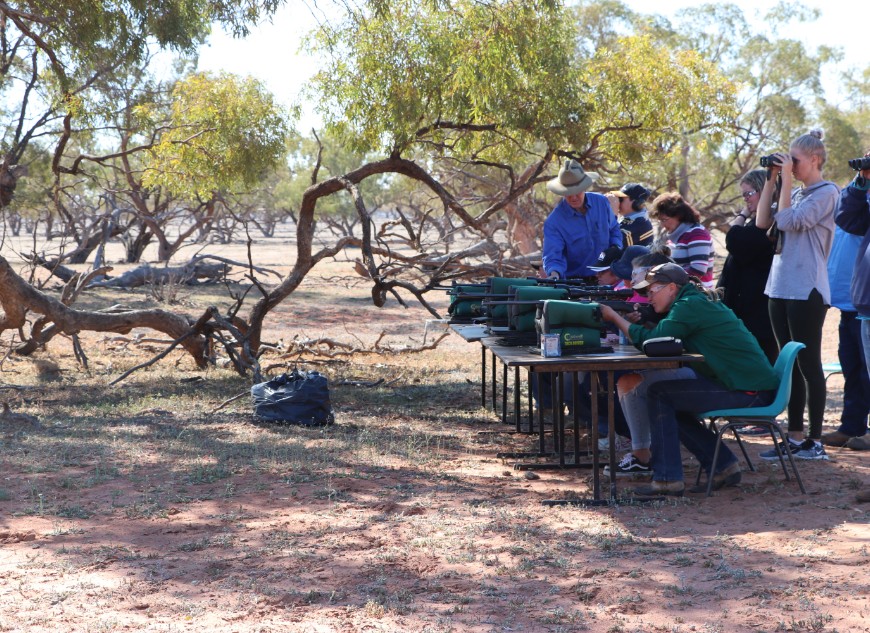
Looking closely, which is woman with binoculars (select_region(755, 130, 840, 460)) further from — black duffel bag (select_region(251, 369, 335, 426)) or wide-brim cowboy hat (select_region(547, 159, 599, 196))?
black duffel bag (select_region(251, 369, 335, 426))

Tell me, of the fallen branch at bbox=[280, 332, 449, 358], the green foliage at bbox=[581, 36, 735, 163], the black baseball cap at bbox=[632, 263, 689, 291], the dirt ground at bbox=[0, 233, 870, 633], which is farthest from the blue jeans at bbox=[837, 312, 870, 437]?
the fallen branch at bbox=[280, 332, 449, 358]

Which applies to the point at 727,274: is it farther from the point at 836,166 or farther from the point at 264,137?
the point at 836,166

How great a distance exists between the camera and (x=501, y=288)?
6195 mm

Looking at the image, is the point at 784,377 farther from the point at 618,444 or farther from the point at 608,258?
the point at 618,444

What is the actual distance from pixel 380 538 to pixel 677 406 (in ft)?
5.76

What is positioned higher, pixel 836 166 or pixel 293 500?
pixel 836 166

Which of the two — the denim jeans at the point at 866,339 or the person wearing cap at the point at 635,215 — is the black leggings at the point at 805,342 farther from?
the person wearing cap at the point at 635,215

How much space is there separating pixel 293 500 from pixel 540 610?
206cm

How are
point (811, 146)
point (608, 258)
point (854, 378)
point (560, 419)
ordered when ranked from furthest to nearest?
point (608, 258) → point (854, 378) → point (560, 419) → point (811, 146)

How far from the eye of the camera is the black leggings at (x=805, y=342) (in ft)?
19.4

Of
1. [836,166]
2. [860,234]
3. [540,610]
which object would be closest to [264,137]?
[860,234]

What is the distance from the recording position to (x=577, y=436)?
6.07 m

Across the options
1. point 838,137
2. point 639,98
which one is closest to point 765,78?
point 838,137

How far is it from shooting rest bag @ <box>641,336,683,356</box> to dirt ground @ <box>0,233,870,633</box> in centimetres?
83
